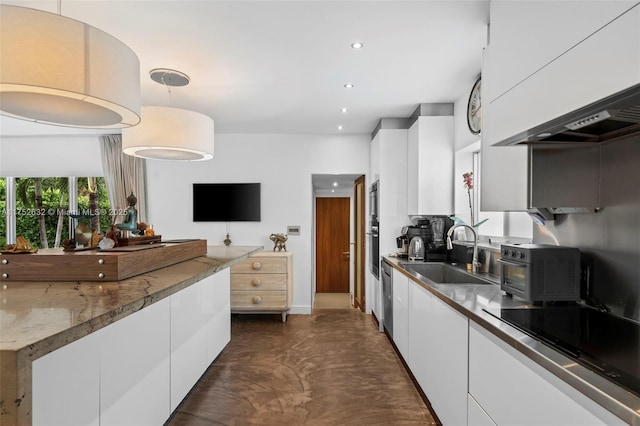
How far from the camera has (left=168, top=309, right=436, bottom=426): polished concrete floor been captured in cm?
220

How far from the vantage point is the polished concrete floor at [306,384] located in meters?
2.20

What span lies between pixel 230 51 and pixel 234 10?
18.9 inches

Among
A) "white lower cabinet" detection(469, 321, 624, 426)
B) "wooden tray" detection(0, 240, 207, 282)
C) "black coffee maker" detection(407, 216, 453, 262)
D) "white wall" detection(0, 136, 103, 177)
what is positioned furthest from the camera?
"white wall" detection(0, 136, 103, 177)

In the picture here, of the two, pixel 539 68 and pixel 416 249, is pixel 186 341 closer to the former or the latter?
pixel 416 249

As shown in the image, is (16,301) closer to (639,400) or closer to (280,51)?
(639,400)

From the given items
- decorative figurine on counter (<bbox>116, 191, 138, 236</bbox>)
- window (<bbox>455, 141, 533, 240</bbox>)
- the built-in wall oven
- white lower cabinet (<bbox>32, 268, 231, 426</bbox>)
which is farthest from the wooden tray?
the built-in wall oven

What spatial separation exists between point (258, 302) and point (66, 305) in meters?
3.27

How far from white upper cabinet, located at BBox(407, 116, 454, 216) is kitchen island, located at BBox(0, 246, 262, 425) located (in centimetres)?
220

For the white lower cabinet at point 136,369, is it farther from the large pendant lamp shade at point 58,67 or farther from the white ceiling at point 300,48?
the white ceiling at point 300,48

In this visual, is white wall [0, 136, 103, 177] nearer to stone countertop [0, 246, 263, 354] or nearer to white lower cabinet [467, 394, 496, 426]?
stone countertop [0, 246, 263, 354]

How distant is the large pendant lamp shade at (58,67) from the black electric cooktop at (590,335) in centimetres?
187

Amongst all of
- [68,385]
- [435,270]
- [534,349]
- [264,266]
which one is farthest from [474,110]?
[68,385]

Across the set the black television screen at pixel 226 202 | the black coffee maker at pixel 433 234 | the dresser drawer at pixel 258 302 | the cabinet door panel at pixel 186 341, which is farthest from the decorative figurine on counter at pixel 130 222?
the black television screen at pixel 226 202

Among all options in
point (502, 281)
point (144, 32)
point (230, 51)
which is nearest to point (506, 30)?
point (502, 281)
